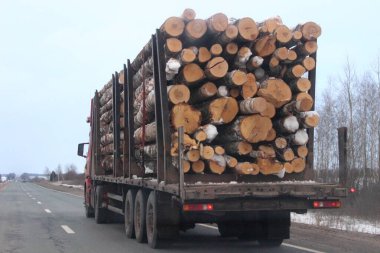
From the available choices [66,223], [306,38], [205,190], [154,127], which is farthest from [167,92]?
[66,223]

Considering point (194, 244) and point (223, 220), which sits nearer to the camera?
point (223, 220)

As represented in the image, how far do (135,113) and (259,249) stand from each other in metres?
3.96

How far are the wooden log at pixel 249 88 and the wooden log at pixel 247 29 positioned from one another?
650 millimetres

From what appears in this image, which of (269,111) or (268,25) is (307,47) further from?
(269,111)

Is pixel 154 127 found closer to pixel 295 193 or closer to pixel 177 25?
pixel 177 25

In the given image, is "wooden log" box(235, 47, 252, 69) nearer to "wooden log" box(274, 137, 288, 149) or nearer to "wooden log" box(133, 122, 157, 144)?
"wooden log" box(274, 137, 288, 149)

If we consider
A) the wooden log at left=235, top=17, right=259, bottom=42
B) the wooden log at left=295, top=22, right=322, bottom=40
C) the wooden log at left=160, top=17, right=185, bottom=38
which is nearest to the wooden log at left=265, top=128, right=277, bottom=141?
the wooden log at left=235, top=17, right=259, bottom=42

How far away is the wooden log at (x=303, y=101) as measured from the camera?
9.86 meters

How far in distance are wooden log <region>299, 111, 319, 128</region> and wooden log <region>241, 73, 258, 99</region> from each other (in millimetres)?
966

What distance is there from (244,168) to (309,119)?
4.73 feet

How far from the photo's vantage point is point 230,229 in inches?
475

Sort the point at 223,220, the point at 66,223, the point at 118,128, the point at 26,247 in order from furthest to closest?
the point at 66,223 < the point at 118,128 < the point at 26,247 < the point at 223,220

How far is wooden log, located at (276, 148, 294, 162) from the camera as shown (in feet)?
32.6

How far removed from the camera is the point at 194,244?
11.7 metres
